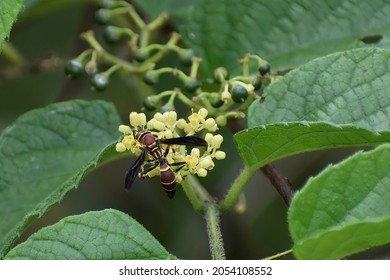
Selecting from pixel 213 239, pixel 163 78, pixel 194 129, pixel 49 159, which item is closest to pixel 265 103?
pixel 194 129

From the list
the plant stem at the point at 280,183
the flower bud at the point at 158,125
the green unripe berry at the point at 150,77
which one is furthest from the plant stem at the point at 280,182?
the green unripe berry at the point at 150,77

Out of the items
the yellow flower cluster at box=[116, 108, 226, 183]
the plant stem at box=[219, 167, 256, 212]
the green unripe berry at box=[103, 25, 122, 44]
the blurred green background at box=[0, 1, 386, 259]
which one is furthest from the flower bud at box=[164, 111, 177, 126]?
the blurred green background at box=[0, 1, 386, 259]

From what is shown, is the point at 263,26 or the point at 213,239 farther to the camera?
the point at 263,26

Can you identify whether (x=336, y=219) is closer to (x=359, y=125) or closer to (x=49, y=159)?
(x=359, y=125)

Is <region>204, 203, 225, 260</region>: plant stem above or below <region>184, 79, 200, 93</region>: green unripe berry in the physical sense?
below

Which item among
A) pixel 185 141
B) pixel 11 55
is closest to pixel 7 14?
pixel 185 141

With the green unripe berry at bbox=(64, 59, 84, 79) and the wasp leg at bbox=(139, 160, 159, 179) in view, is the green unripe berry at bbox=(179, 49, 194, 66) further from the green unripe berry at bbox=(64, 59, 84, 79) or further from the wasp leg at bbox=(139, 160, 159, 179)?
the wasp leg at bbox=(139, 160, 159, 179)
